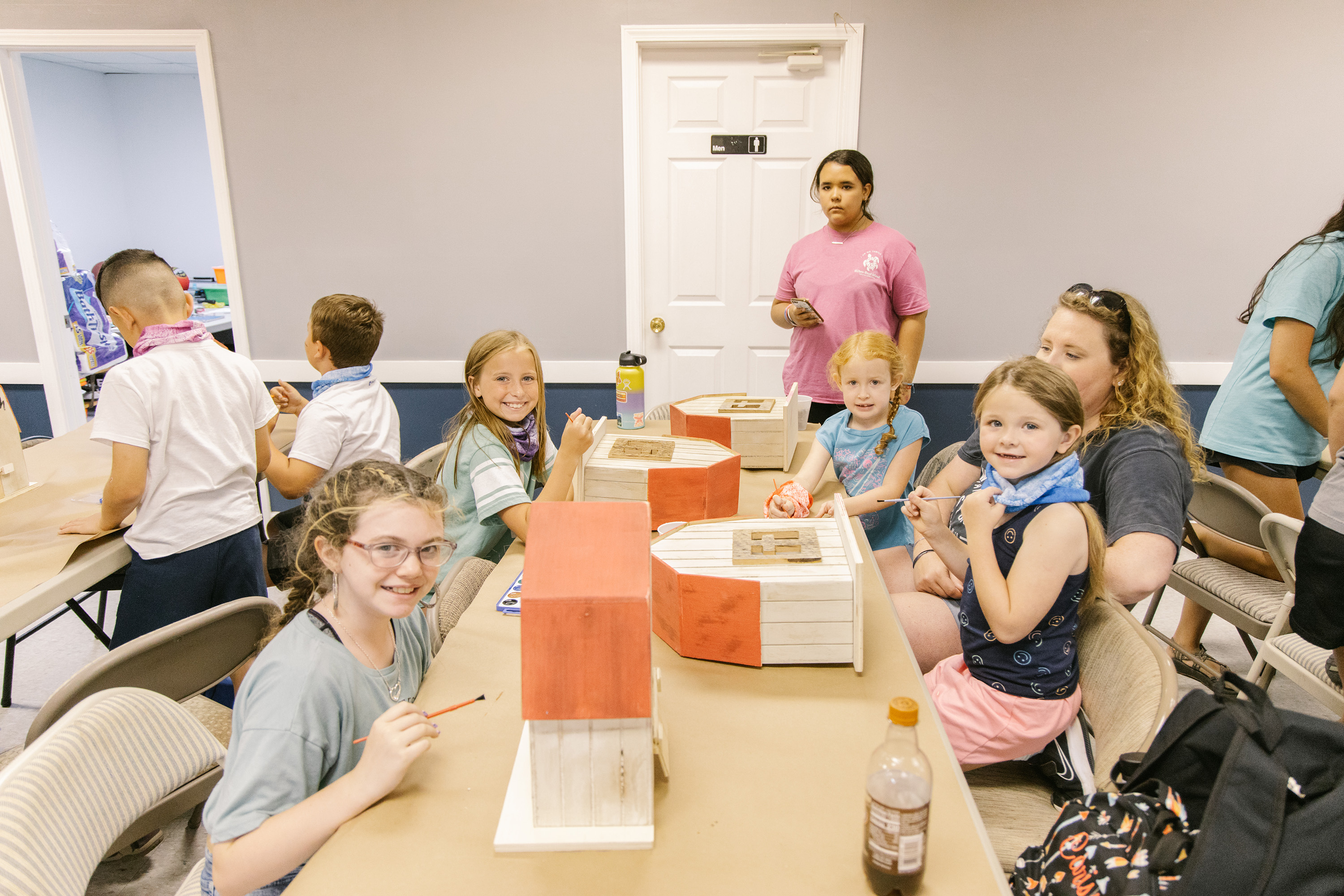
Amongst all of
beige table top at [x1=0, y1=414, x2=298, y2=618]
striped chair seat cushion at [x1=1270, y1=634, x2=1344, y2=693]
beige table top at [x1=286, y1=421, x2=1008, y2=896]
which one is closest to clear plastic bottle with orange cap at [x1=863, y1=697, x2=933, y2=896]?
beige table top at [x1=286, y1=421, x2=1008, y2=896]

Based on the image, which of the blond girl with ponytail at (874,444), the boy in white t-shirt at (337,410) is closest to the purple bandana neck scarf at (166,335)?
the boy in white t-shirt at (337,410)

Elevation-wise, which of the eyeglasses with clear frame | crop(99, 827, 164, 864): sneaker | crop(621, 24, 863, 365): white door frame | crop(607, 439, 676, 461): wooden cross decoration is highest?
crop(621, 24, 863, 365): white door frame

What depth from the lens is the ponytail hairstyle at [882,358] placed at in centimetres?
220

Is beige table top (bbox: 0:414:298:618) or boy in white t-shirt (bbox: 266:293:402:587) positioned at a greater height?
boy in white t-shirt (bbox: 266:293:402:587)

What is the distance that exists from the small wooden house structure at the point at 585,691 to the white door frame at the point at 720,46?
3142 mm

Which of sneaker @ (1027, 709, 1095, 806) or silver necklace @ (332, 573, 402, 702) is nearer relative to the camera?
silver necklace @ (332, 573, 402, 702)

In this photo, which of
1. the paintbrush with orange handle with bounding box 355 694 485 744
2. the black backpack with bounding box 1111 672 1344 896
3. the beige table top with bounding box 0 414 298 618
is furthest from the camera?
the beige table top with bounding box 0 414 298 618

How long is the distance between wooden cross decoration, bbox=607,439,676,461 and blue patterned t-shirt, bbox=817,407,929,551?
1.59 ft

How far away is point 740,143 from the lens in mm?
3859

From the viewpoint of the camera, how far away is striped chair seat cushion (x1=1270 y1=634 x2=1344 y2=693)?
6.17 feet

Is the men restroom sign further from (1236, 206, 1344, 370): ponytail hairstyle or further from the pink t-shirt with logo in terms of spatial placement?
(1236, 206, 1344, 370): ponytail hairstyle

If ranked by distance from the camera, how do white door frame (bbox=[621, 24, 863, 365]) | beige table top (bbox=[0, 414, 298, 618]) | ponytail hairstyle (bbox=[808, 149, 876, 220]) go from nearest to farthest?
beige table top (bbox=[0, 414, 298, 618]) → ponytail hairstyle (bbox=[808, 149, 876, 220]) → white door frame (bbox=[621, 24, 863, 365])

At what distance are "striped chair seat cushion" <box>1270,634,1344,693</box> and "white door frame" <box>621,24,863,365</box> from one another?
263 centimetres

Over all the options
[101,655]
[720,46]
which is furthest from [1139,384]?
[101,655]
